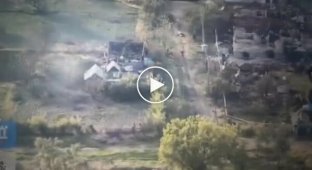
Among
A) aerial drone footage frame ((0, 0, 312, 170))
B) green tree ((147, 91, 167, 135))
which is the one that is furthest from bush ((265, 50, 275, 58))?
green tree ((147, 91, 167, 135))

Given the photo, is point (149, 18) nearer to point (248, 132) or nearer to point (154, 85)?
point (154, 85)

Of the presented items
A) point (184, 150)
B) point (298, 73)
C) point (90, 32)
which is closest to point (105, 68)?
point (90, 32)

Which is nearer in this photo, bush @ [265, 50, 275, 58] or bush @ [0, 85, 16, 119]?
bush @ [0, 85, 16, 119]

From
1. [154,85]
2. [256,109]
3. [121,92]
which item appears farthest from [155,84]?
[256,109]

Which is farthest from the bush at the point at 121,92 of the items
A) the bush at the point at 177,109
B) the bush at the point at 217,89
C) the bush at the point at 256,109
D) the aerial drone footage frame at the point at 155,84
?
the bush at the point at 256,109

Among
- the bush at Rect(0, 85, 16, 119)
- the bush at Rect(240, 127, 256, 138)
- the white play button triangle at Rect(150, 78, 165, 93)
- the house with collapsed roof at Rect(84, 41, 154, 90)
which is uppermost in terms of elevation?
the house with collapsed roof at Rect(84, 41, 154, 90)

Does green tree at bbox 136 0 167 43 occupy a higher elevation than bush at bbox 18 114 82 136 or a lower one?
higher

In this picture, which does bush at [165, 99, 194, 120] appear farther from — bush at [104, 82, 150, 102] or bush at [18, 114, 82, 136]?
bush at [18, 114, 82, 136]
